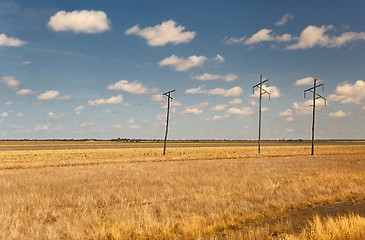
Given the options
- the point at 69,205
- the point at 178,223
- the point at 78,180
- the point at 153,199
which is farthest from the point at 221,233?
the point at 78,180

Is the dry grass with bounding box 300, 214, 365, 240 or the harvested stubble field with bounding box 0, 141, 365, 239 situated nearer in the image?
the dry grass with bounding box 300, 214, 365, 240

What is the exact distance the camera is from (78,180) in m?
24.5

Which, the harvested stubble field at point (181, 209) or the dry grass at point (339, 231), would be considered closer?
the dry grass at point (339, 231)

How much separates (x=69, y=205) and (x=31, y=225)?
3.60 meters

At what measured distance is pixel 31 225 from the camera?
12641 millimetres

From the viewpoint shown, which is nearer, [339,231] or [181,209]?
[339,231]

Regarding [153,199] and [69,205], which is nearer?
[69,205]

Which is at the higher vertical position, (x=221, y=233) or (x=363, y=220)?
(x=363, y=220)

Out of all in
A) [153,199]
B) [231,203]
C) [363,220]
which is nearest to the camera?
[363,220]

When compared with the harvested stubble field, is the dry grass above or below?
above

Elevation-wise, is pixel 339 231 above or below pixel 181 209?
above

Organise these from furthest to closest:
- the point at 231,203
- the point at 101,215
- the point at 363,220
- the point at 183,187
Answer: the point at 183,187 < the point at 231,203 < the point at 101,215 < the point at 363,220

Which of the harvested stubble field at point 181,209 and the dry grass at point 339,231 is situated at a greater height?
the dry grass at point 339,231

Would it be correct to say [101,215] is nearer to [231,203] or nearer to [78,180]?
[231,203]
